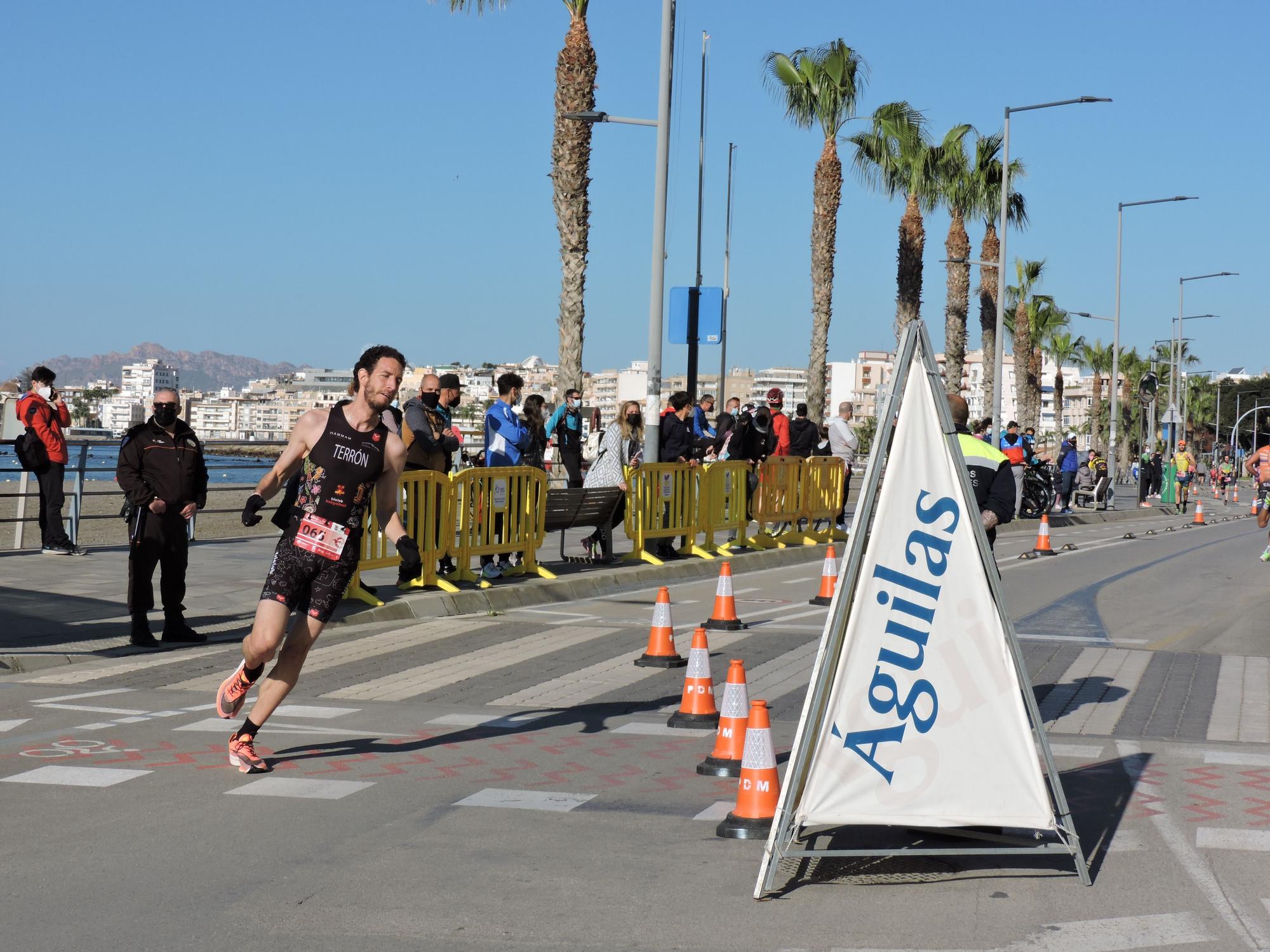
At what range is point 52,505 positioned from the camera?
16.4m

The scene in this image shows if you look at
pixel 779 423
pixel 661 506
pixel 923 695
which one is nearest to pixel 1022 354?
pixel 779 423

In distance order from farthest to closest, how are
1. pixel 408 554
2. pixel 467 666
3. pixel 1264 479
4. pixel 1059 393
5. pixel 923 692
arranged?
pixel 1059 393 < pixel 1264 479 < pixel 467 666 < pixel 408 554 < pixel 923 692

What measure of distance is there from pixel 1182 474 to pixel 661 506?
2658cm

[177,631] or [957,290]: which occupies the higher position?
[957,290]

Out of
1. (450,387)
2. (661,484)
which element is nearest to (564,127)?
(661,484)

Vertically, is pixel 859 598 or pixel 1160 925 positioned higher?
pixel 859 598

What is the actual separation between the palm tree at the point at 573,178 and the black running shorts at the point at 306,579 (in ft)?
58.0

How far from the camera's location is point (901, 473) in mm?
5316

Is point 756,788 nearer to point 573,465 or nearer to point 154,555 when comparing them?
point 154,555

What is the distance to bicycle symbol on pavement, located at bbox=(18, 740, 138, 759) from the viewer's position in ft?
24.3

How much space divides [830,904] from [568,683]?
501 cm

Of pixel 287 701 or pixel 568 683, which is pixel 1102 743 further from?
pixel 287 701

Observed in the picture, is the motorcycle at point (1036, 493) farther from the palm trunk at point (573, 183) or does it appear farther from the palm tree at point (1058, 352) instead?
the palm tree at point (1058, 352)

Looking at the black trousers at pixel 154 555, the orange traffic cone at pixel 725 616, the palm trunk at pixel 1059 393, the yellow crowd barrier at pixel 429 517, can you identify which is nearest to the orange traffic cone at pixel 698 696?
the orange traffic cone at pixel 725 616
